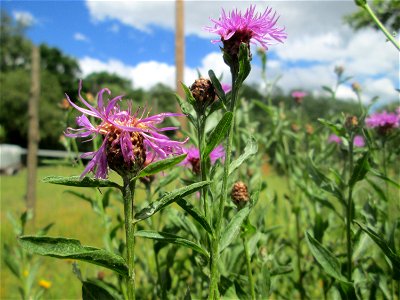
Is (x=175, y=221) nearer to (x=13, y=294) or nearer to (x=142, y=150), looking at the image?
(x=142, y=150)

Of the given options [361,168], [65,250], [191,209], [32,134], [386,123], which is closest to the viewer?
[65,250]

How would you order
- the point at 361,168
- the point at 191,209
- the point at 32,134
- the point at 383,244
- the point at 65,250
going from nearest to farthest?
the point at 65,250 < the point at 191,209 < the point at 383,244 < the point at 361,168 < the point at 32,134

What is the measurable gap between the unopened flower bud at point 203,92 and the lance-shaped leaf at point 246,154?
0.13 metres

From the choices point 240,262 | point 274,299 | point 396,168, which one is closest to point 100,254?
point 240,262

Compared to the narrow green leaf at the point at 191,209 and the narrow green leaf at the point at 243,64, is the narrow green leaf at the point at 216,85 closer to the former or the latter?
the narrow green leaf at the point at 243,64

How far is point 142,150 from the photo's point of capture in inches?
27.3

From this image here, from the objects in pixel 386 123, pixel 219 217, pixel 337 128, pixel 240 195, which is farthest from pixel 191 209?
pixel 386 123

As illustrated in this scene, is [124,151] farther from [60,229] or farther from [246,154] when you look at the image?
[60,229]

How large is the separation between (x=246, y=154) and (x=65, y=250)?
41cm

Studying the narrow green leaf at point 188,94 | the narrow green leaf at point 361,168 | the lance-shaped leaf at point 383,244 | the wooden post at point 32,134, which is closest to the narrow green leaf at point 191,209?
the narrow green leaf at point 188,94

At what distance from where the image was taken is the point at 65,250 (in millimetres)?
610

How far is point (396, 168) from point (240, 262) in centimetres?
144

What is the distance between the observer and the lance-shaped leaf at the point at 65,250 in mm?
594

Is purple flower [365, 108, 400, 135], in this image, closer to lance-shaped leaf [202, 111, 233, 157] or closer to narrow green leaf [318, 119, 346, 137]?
narrow green leaf [318, 119, 346, 137]
